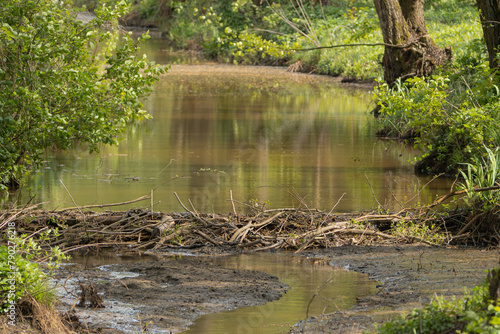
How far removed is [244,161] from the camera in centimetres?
1478

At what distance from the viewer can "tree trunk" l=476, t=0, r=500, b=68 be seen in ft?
35.4

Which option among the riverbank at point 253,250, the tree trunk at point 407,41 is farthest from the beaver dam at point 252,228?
the tree trunk at point 407,41

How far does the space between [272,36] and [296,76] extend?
245 inches

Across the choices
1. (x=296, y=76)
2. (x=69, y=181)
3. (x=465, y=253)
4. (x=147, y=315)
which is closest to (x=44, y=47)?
(x=69, y=181)

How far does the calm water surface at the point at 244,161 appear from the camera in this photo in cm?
1166

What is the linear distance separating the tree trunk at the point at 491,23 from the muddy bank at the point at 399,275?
3.70 metres

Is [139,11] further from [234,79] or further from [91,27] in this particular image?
[91,27]

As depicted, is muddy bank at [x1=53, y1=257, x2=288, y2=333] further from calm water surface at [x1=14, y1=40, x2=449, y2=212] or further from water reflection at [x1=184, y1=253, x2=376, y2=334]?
calm water surface at [x1=14, y1=40, x2=449, y2=212]

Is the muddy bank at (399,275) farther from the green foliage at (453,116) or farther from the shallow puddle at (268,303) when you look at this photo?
the green foliage at (453,116)

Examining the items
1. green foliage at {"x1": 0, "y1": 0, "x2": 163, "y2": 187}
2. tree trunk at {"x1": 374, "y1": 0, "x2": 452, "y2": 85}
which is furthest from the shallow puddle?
tree trunk at {"x1": 374, "y1": 0, "x2": 452, "y2": 85}

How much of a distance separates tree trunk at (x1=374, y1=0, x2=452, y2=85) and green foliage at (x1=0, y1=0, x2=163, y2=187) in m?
8.54

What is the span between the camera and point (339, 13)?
39188mm

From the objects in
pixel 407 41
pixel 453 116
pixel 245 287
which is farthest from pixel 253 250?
pixel 407 41

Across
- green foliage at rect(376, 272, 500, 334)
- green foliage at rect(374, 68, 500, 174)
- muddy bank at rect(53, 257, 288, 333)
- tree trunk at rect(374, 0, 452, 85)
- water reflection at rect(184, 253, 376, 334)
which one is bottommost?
water reflection at rect(184, 253, 376, 334)
